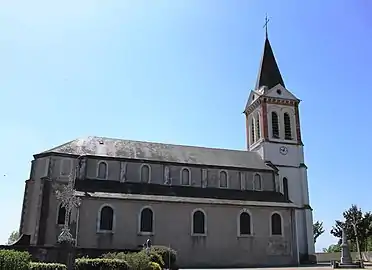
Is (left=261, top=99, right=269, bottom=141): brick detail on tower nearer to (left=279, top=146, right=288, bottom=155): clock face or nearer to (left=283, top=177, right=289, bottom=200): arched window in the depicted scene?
(left=279, top=146, right=288, bottom=155): clock face

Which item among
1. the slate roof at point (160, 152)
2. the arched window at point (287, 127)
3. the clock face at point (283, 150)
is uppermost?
the arched window at point (287, 127)

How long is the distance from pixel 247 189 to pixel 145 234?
1222cm

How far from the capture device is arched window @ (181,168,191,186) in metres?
38.4

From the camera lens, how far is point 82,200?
31906 mm

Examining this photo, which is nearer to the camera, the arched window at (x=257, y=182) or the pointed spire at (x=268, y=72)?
the arched window at (x=257, y=182)

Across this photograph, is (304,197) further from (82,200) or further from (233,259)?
(82,200)

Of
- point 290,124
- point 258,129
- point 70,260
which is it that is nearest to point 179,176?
point 258,129

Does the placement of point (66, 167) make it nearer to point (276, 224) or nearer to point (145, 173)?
point (145, 173)

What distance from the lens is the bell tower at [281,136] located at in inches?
1666

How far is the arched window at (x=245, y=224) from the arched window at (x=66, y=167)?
15.9 metres

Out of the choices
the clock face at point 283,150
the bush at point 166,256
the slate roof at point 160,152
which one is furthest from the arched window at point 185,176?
the bush at point 166,256

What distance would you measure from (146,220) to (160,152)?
868 centimetres

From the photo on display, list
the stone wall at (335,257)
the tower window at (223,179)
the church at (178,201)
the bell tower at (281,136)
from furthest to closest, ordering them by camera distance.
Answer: the stone wall at (335,257) → the bell tower at (281,136) → the tower window at (223,179) → the church at (178,201)

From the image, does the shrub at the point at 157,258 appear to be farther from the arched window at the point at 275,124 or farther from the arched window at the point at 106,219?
the arched window at the point at 275,124
